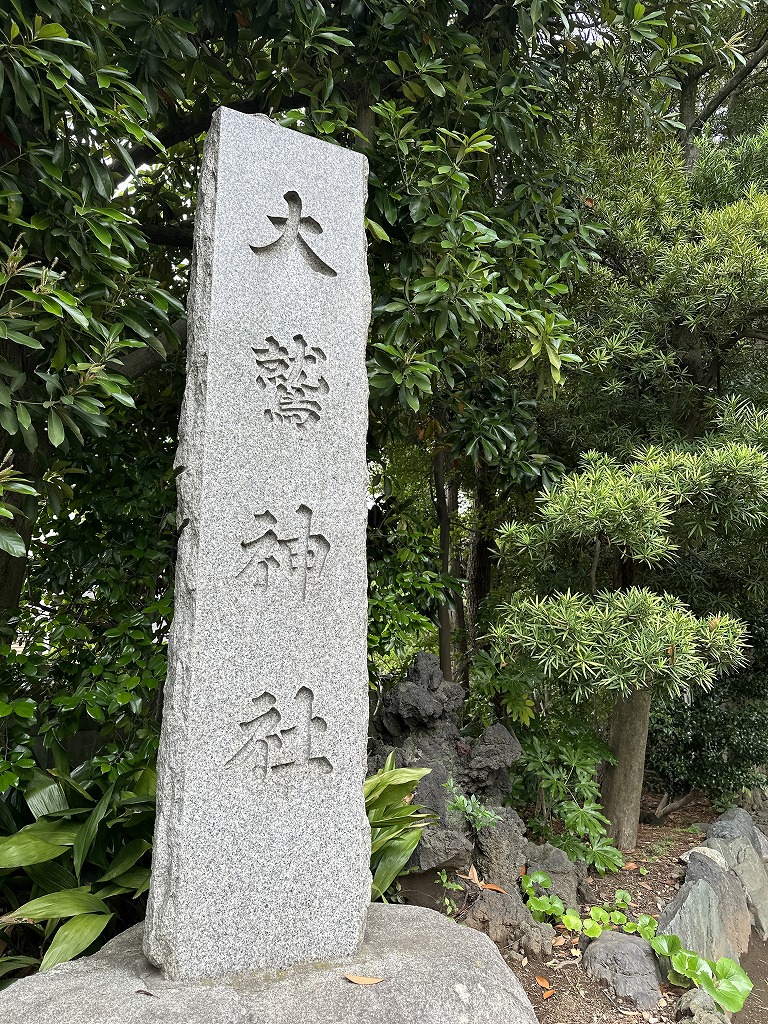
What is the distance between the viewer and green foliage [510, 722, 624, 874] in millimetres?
3805

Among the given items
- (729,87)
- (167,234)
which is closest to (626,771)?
(167,234)

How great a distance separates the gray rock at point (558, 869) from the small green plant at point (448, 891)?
42 cm

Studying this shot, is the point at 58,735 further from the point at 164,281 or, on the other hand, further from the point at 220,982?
the point at 164,281

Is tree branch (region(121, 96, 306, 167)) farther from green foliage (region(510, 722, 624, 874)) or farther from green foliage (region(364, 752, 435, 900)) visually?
green foliage (region(510, 722, 624, 874))

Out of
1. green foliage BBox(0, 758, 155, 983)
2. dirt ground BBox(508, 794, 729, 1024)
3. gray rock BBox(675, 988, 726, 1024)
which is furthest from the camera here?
dirt ground BBox(508, 794, 729, 1024)

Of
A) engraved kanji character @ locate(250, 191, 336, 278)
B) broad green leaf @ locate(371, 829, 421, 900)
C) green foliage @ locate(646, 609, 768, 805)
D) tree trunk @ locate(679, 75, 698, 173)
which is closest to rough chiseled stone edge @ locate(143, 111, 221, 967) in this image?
engraved kanji character @ locate(250, 191, 336, 278)

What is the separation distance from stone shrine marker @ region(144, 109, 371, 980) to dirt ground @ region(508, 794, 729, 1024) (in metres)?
1.06

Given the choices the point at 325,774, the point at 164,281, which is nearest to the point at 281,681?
the point at 325,774

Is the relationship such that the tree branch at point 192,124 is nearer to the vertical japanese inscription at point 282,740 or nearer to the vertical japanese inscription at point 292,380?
the vertical japanese inscription at point 292,380

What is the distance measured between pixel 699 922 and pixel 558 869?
622 millimetres

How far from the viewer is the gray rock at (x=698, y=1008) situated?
8.86ft

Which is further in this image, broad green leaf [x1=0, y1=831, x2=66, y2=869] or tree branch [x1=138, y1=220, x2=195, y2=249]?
tree branch [x1=138, y1=220, x2=195, y2=249]

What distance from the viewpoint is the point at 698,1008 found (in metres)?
2.76

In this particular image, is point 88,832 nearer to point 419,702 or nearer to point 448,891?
point 448,891
